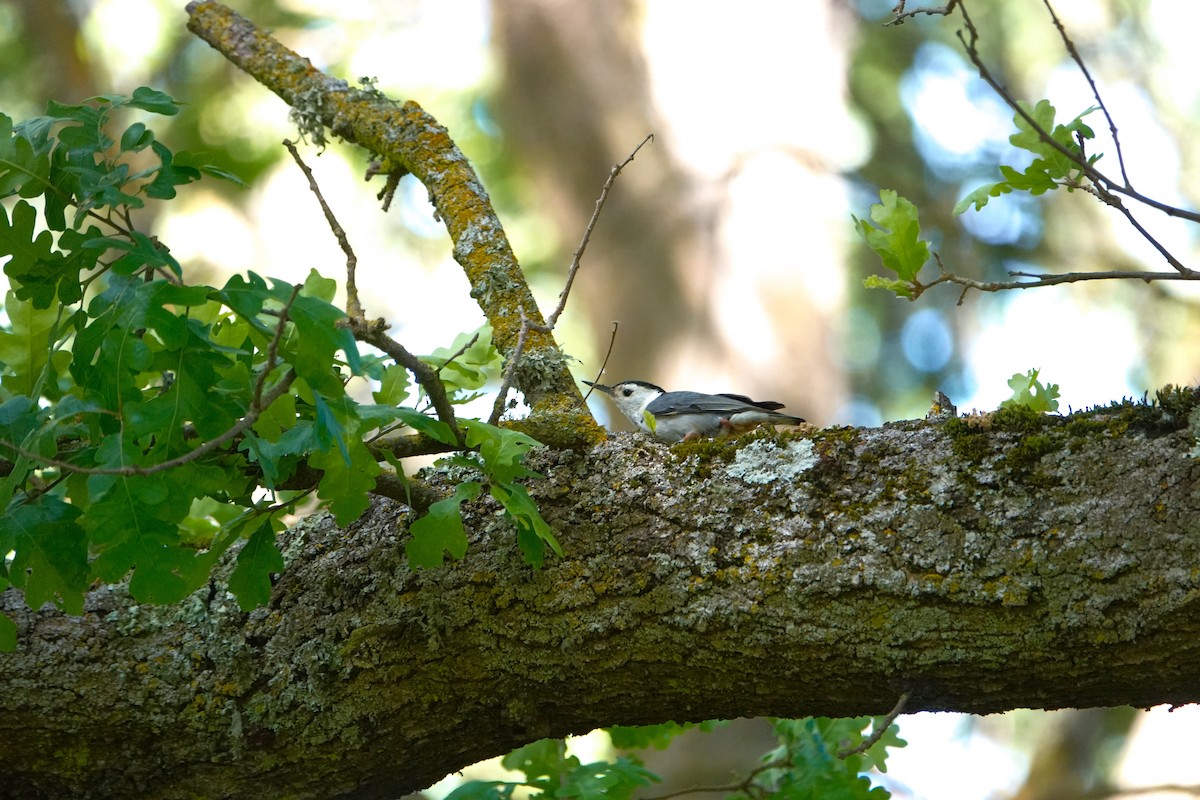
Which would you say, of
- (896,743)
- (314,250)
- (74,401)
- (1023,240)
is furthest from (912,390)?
(74,401)

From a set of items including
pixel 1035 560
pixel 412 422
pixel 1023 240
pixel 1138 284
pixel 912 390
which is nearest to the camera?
pixel 412 422

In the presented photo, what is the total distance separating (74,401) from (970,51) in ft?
5.66

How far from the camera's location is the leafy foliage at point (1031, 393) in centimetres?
225

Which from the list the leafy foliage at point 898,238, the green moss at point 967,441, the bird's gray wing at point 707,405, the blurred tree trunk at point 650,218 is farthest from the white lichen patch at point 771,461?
the blurred tree trunk at point 650,218

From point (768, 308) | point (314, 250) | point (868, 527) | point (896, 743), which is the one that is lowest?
point (896, 743)

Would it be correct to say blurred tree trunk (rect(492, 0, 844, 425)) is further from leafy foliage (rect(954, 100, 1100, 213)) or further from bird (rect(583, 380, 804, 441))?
leafy foliage (rect(954, 100, 1100, 213))

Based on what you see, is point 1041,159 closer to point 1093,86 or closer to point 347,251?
point 1093,86

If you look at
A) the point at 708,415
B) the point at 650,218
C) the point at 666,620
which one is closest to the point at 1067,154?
the point at 666,620

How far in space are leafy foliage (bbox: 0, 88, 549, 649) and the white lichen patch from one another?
461 millimetres

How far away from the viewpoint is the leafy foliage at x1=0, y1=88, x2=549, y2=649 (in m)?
1.71

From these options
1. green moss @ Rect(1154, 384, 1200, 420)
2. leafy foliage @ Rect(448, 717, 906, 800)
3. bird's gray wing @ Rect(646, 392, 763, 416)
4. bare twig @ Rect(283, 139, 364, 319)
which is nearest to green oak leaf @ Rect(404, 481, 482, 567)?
bare twig @ Rect(283, 139, 364, 319)

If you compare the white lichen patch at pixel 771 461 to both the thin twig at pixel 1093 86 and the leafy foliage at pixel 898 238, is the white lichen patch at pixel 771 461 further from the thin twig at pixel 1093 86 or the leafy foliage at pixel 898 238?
the thin twig at pixel 1093 86

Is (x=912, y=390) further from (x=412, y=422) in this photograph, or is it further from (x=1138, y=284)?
(x=412, y=422)

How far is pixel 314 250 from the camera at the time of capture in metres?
10.3
